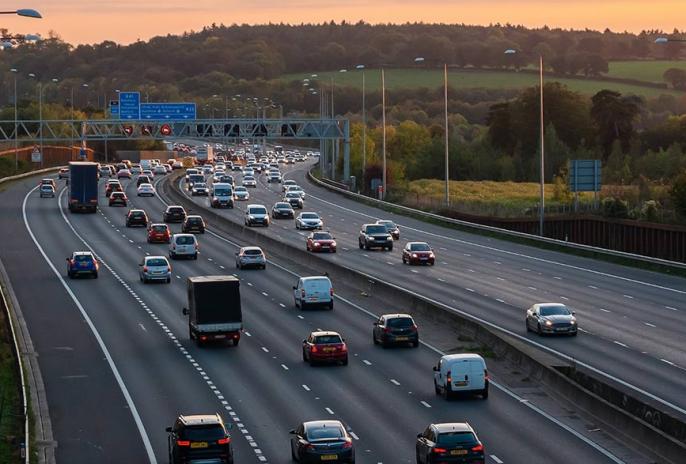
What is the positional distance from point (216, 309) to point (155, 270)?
63.7 feet

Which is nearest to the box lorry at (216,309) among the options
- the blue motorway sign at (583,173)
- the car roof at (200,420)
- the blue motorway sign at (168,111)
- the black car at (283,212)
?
the car roof at (200,420)

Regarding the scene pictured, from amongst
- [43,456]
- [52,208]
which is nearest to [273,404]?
[43,456]

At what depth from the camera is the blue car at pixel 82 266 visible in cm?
7381

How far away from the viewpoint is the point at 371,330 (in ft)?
187

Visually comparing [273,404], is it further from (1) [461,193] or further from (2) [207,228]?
(1) [461,193]

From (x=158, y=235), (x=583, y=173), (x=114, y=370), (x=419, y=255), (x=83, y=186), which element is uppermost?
(x=583, y=173)

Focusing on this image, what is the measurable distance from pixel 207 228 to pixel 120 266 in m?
23.9

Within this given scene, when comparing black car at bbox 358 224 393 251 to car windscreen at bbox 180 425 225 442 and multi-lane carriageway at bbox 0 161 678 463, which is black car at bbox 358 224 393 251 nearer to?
multi-lane carriageway at bbox 0 161 678 463

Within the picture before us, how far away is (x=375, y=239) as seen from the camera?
88562 millimetres

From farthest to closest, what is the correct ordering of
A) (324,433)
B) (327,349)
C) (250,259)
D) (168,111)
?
1. (168,111)
2. (250,259)
3. (327,349)
4. (324,433)

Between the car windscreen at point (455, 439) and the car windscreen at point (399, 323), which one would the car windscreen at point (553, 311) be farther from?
the car windscreen at point (455, 439)

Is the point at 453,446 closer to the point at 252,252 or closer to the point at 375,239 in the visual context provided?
the point at 252,252

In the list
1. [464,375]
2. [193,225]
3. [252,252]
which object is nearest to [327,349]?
[464,375]

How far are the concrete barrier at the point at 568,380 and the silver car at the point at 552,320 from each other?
2482 mm
